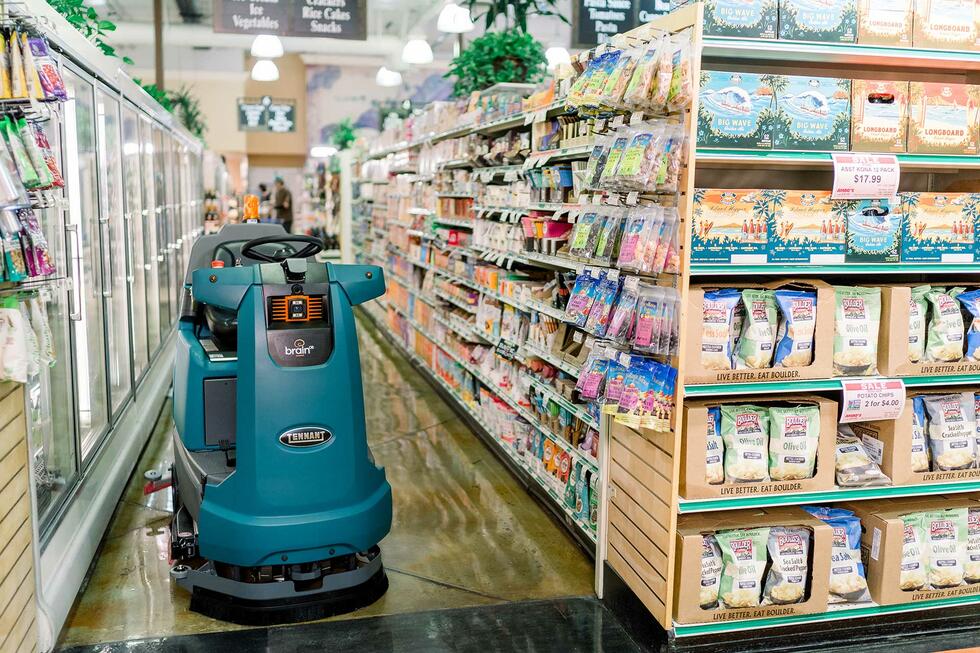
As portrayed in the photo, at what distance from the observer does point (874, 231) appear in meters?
3.24

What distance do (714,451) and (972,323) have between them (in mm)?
1153

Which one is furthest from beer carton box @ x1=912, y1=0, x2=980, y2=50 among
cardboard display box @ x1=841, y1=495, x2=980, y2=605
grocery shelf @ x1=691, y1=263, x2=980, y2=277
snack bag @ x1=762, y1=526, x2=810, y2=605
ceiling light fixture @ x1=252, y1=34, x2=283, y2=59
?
ceiling light fixture @ x1=252, y1=34, x2=283, y2=59

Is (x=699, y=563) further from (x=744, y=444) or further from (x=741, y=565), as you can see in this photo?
(x=744, y=444)

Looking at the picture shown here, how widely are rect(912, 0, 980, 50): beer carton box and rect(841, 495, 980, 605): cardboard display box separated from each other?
1748mm

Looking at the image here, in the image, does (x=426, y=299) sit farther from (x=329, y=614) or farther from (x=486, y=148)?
(x=329, y=614)

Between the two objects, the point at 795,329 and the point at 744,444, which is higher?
the point at 795,329

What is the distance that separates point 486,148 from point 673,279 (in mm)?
3139

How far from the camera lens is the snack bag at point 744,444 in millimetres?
3182

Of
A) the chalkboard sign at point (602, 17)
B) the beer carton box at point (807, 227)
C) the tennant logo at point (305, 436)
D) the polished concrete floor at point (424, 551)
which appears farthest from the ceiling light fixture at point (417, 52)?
the beer carton box at point (807, 227)

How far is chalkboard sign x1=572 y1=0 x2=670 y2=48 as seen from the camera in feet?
26.2

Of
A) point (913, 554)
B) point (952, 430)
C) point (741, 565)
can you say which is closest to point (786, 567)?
point (741, 565)

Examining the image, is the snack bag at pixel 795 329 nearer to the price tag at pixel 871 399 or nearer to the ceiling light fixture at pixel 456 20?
the price tag at pixel 871 399

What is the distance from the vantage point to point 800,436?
322 cm

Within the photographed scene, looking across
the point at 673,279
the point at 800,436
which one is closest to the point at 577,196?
the point at 673,279
